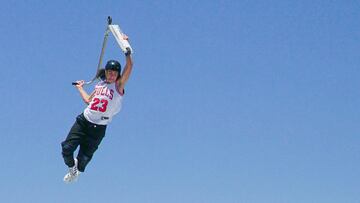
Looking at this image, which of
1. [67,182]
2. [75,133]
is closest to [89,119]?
[75,133]

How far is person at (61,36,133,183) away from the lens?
2480 cm

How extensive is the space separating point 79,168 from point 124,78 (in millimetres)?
3674

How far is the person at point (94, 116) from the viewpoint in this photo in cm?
2480

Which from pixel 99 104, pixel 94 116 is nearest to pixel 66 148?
pixel 94 116

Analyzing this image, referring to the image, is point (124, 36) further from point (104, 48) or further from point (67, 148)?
point (67, 148)

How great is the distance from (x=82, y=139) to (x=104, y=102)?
1823 millimetres

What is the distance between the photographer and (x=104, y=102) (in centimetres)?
2489

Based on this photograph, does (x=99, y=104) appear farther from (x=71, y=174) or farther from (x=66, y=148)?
(x=71, y=174)

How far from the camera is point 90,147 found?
85.6ft

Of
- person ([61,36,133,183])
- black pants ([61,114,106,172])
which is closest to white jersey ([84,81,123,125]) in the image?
person ([61,36,133,183])

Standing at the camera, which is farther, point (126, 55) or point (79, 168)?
point (79, 168)

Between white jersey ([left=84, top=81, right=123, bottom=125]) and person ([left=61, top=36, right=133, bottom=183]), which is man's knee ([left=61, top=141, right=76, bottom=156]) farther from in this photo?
white jersey ([left=84, top=81, right=123, bottom=125])

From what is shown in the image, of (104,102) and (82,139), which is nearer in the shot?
(104,102)

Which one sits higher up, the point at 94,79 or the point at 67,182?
the point at 94,79
